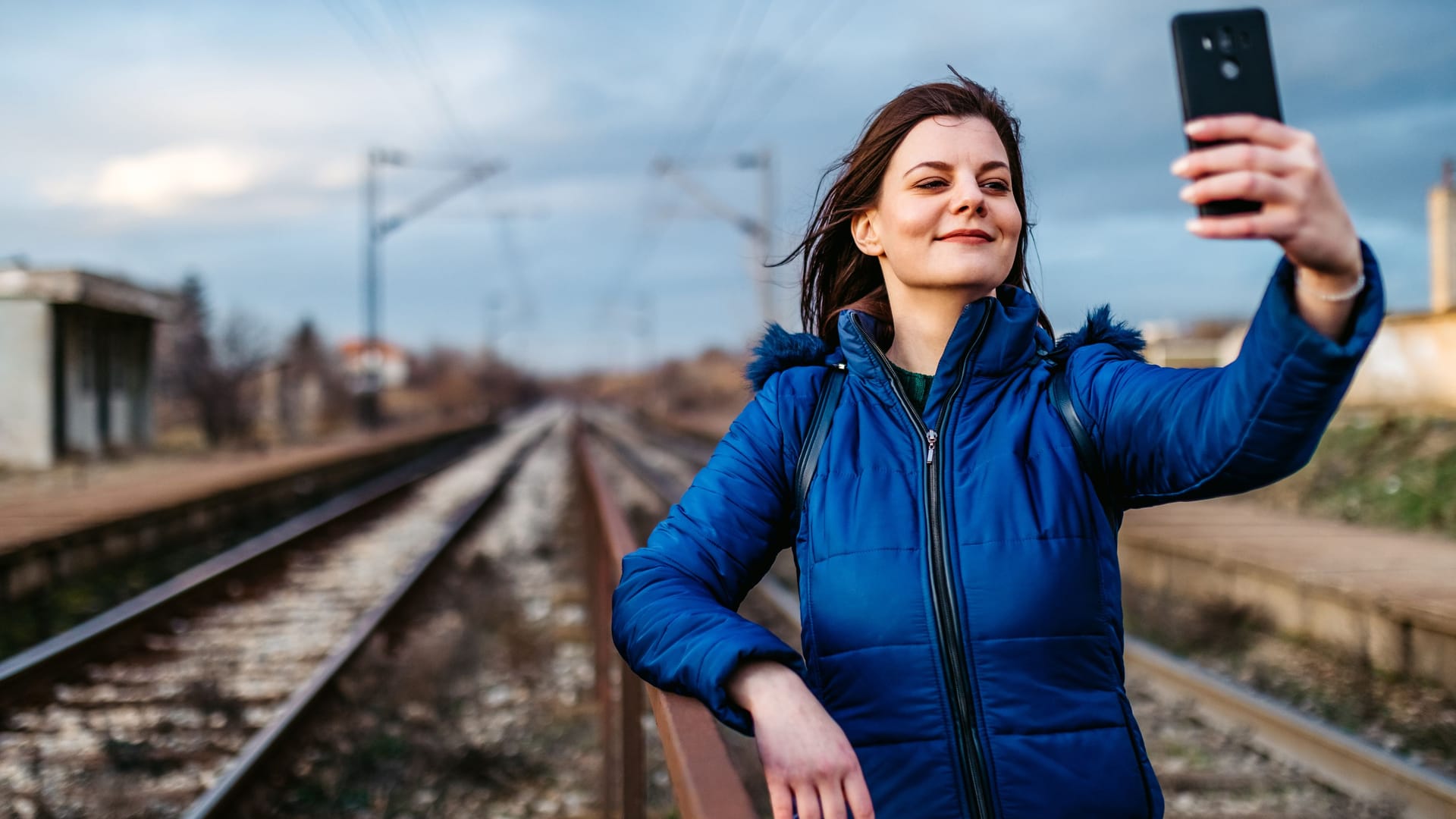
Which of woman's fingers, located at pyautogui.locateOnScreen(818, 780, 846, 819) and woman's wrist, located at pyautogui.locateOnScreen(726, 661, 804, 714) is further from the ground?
woman's wrist, located at pyautogui.locateOnScreen(726, 661, 804, 714)

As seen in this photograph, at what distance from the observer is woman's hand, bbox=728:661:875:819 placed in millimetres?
1200

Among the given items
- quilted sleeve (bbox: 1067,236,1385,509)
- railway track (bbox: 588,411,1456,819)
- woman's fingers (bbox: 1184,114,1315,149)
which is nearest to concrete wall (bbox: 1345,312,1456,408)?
railway track (bbox: 588,411,1456,819)

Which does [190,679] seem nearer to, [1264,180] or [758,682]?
[758,682]

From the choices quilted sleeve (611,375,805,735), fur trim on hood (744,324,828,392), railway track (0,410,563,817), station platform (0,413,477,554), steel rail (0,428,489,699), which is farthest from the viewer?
station platform (0,413,477,554)

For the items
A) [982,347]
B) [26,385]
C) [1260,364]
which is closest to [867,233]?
[982,347]

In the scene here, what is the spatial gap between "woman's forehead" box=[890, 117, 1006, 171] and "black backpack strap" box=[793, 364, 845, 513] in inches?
13.5

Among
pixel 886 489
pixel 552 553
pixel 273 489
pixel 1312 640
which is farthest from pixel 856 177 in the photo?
pixel 273 489

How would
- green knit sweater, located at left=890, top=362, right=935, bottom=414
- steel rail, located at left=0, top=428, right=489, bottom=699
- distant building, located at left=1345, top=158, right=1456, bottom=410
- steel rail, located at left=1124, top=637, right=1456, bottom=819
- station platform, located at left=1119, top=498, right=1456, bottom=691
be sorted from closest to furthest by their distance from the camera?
green knit sweater, located at left=890, top=362, right=935, bottom=414 < steel rail, located at left=1124, top=637, right=1456, bottom=819 < station platform, located at left=1119, top=498, right=1456, bottom=691 < steel rail, located at left=0, top=428, right=489, bottom=699 < distant building, located at left=1345, top=158, right=1456, bottom=410

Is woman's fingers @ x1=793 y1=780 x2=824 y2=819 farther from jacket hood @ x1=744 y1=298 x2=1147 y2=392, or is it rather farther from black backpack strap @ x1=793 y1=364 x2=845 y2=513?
jacket hood @ x1=744 y1=298 x2=1147 y2=392

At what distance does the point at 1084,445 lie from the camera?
147 cm

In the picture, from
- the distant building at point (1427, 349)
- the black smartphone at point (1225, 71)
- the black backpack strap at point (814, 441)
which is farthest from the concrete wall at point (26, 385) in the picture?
the black smartphone at point (1225, 71)

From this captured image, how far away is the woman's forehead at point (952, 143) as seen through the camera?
1.60 m

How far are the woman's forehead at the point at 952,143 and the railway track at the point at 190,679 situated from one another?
150 inches

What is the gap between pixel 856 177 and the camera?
1.75 metres
